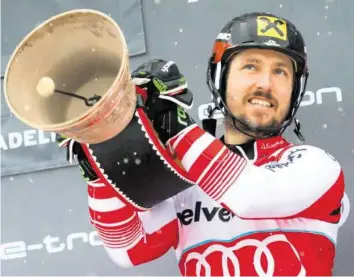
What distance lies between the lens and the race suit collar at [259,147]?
1264mm

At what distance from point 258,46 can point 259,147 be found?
0.19m

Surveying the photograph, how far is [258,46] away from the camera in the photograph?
123cm

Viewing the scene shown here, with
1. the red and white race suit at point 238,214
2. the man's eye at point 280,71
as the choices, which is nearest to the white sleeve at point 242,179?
the red and white race suit at point 238,214

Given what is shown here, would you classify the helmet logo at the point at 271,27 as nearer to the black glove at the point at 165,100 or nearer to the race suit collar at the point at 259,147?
the race suit collar at the point at 259,147

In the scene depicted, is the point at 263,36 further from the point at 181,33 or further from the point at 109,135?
the point at 181,33

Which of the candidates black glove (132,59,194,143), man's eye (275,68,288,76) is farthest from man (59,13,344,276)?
black glove (132,59,194,143)

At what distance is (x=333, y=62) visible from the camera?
1.78 m

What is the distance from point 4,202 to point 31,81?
1106 millimetres

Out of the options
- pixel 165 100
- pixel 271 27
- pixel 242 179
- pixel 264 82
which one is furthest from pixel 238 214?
pixel 271 27

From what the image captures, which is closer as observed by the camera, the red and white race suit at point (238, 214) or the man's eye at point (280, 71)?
the red and white race suit at point (238, 214)

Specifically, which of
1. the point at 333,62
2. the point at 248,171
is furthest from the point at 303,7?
the point at 248,171

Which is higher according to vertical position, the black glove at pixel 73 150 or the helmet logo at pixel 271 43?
the helmet logo at pixel 271 43

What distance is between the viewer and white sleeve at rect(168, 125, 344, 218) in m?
1.00

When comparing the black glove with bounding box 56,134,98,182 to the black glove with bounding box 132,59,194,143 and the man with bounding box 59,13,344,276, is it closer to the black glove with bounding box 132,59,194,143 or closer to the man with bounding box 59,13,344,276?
the man with bounding box 59,13,344,276
